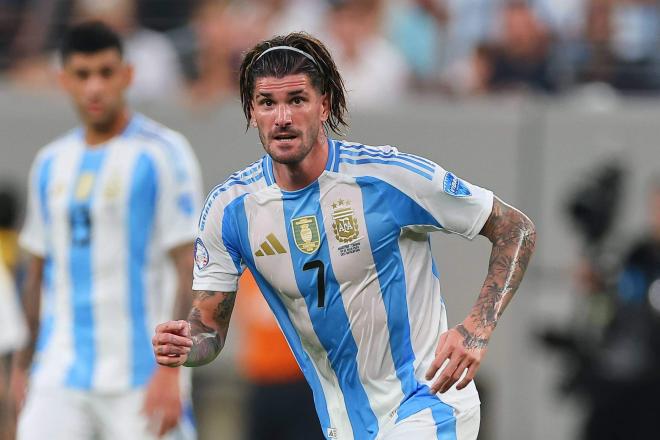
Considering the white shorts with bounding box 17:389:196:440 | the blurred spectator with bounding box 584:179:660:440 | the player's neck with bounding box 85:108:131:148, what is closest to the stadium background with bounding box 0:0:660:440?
the blurred spectator with bounding box 584:179:660:440

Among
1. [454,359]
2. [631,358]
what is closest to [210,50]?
[631,358]

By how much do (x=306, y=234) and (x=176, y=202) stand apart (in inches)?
77.1

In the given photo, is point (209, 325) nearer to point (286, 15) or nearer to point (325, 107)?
point (325, 107)

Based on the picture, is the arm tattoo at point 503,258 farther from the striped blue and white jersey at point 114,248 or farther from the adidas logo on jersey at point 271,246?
the striped blue and white jersey at point 114,248

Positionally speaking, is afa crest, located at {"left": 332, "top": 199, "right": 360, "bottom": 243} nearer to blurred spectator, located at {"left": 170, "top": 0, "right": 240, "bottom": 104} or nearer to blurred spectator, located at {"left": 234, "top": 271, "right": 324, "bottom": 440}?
blurred spectator, located at {"left": 234, "top": 271, "right": 324, "bottom": 440}

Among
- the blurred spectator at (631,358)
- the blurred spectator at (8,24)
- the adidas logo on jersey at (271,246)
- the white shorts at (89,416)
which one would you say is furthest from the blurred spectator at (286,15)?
the adidas logo on jersey at (271,246)

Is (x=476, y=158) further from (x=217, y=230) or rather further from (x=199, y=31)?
(x=217, y=230)

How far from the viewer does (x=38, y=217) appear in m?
7.70

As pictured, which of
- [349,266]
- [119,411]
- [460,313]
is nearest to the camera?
[349,266]

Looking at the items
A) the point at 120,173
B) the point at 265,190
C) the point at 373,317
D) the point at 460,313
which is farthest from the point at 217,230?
the point at 460,313

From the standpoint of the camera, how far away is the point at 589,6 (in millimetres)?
13117

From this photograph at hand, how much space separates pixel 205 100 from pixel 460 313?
2913 millimetres

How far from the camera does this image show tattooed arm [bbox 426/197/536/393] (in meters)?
5.20

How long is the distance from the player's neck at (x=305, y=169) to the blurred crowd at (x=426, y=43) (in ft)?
22.3
